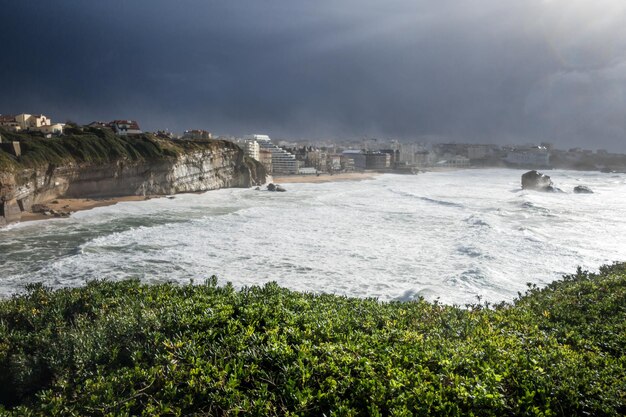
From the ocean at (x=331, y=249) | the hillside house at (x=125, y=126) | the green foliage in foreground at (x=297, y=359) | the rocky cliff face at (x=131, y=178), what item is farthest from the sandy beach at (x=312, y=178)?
the green foliage in foreground at (x=297, y=359)

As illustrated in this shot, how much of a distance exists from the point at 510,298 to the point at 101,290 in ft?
44.7

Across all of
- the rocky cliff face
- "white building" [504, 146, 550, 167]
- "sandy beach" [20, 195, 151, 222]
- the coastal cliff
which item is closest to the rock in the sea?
the rocky cliff face

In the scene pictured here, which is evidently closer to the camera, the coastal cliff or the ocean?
the ocean

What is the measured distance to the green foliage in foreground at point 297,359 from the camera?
187 inches

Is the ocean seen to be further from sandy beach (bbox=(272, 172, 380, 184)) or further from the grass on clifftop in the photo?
sandy beach (bbox=(272, 172, 380, 184))

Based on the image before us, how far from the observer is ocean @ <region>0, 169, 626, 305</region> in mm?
16859

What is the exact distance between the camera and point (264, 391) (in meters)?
4.77

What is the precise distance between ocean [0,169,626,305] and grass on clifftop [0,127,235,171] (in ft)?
26.0

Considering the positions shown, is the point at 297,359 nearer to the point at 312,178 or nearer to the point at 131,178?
the point at 131,178

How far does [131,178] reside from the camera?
51.3 m

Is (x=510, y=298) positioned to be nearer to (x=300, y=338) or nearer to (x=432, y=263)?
(x=432, y=263)

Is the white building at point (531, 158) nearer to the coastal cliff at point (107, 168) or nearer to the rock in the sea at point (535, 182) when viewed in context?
the rock in the sea at point (535, 182)

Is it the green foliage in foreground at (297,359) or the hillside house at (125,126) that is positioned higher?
the hillside house at (125,126)

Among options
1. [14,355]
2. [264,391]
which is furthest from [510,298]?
[14,355]
